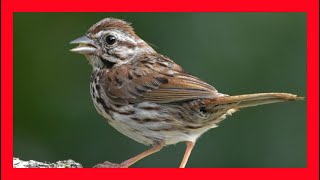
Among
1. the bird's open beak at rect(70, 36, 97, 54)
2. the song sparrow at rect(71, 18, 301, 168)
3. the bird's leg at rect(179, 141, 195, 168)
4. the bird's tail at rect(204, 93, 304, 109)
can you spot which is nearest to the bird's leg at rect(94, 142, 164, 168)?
the song sparrow at rect(71, 18, 301, 168)

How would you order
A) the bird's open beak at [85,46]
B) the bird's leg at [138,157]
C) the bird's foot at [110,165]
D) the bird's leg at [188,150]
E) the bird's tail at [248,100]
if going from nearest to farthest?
the bird's tail at [248,100], the bird's foot at [110,165], the bird's leg at [138,157], the bird's open beak at [85,46], the bird's leg at [188,150]

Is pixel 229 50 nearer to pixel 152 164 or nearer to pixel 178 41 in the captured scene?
pixel 178 41

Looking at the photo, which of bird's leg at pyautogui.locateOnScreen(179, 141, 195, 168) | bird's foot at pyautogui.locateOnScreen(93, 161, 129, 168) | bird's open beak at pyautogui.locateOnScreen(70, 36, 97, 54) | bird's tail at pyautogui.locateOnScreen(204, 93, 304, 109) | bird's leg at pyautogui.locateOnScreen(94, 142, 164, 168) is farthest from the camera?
bird's leg at pyautogui.locateOnScreen(179, 141, 195, 168)

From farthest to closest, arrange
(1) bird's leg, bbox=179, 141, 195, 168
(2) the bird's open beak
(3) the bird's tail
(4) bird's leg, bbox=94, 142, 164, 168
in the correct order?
(1) bird's leg, bbox=179, 141, 195, 168, (2) the bird's open beak, (4) bird's leg, bbox=94, 142, 164, 168, (3) the bird's tail

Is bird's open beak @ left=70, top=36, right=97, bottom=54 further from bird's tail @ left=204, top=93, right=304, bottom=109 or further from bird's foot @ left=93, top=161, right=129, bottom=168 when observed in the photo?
bird's tail @ left=204, top=93, right=304, bottom=109

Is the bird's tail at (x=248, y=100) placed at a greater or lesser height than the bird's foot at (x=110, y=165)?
greater

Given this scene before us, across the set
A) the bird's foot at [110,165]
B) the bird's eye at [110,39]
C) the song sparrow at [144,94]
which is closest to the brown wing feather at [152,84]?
the song sparrow at [144,94]

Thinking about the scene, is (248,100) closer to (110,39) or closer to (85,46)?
(110,39)

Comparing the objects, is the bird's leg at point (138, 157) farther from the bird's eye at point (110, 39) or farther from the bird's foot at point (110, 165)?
the bird's eye at point (110, 39)
